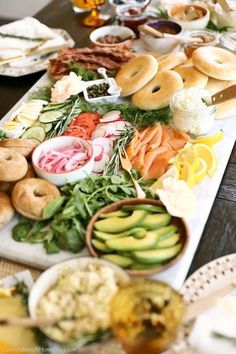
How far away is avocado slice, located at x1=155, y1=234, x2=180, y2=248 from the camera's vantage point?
1003mm

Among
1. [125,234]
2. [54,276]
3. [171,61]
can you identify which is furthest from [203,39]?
[54,276]

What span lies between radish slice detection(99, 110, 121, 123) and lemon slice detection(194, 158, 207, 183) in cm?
32

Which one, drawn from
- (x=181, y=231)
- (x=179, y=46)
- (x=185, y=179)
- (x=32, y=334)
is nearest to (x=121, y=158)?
(x=185, y=179)

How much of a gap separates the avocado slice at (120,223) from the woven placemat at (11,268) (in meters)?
0.17

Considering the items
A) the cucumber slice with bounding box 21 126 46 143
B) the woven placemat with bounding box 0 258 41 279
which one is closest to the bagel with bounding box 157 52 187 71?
the cucumber slice with bounding box 21 126 46 143

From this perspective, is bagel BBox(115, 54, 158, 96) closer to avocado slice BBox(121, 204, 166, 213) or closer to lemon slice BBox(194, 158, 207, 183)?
lemon slice BBox(194, 158, 207, 183)

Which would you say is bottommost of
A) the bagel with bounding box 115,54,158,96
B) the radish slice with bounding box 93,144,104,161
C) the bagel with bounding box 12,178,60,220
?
the radish slice with bounding box 93,144,104,161

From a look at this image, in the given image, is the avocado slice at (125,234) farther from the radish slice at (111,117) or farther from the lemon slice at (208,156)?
the radish slice at (111,117)

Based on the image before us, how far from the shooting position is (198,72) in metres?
1.52

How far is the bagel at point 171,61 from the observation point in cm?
158

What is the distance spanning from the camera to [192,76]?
4.98 feet

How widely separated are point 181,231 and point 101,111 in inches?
23.8

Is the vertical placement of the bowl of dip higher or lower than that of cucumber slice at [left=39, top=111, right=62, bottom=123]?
higher

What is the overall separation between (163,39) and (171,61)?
0.23m
